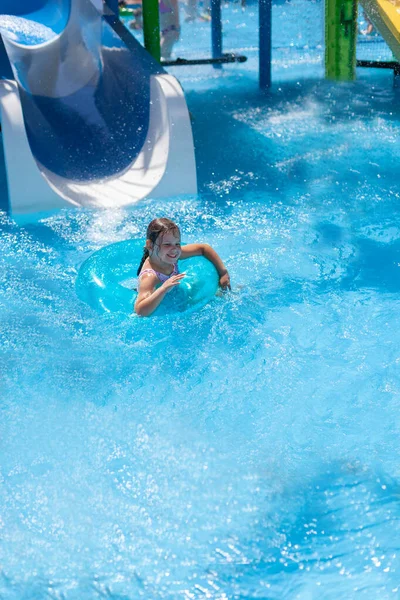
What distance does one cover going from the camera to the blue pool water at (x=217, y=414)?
2.53 metres

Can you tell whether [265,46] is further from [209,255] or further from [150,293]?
[150,293]

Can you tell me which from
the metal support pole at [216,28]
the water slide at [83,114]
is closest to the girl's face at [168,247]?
the water slide at [83,114]

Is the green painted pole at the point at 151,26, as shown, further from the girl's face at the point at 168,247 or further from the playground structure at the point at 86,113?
the girl's face at the point at 168,247

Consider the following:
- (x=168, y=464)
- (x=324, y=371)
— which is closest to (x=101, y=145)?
(x=324, y=371)

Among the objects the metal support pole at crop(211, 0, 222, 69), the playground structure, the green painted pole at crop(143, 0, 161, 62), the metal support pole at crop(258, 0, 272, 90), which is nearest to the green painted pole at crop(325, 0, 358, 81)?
the metal support pole at crop(258, 0, 272, 90)

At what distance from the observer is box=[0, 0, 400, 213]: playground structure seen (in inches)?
215

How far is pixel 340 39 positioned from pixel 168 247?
5676mm

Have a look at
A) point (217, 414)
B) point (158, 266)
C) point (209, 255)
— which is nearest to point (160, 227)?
point (158, 266)

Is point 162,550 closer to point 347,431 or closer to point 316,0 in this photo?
point 347,431

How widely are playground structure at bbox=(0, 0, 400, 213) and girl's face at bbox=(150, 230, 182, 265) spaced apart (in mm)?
1816

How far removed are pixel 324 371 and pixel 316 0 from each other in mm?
8321

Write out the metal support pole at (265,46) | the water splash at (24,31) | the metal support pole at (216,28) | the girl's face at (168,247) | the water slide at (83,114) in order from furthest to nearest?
1. the metal support pole at (216,28)
2. the metal support pole at (265,46)
3. the water splash at (24,31)
4. the water slide at (83,114)
5. the girl's face at (168,247)

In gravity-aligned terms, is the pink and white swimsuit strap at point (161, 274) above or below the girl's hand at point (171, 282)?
below

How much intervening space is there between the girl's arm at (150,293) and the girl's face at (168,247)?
4.7 inches
